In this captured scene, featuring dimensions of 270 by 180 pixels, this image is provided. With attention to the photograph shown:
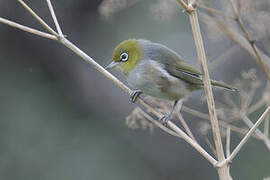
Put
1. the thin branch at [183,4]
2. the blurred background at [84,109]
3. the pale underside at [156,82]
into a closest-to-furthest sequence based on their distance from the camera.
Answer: the thin branch at [183,4], the pale underside at [156,82], the blurred background at [84,109]

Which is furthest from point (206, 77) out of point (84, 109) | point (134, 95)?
point (84, 109)

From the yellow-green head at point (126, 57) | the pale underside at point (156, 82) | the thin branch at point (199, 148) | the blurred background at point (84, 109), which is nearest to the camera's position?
the thin branch at point (199, 148)

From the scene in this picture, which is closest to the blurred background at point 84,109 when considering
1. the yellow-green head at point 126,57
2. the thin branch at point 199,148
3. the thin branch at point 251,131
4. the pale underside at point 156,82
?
the yellow-green head at point 126,57

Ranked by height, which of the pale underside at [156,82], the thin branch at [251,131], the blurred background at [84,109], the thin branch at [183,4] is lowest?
the thin branch at [251,131]

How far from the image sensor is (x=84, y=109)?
6.62m

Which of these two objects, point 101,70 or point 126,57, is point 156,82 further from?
point 101,70

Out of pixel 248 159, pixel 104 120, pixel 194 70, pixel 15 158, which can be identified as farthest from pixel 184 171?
pixel 194 70

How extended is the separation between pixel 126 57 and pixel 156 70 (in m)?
0.31

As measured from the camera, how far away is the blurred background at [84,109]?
19.6 feet

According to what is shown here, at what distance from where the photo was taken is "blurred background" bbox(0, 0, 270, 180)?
5.98 metres

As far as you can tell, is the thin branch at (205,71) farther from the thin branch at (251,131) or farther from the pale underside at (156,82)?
the pale underside at (156,82)

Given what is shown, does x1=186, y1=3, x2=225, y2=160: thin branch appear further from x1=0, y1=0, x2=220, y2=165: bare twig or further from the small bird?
the small bird

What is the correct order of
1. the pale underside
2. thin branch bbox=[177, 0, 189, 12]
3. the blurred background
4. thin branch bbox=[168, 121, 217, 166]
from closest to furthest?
1. thin branch bbox=[177, 0, 189, 12]
2. thin branch bbox=[168, 121, 217, 166]
3. the pale underside
4. the blurred background

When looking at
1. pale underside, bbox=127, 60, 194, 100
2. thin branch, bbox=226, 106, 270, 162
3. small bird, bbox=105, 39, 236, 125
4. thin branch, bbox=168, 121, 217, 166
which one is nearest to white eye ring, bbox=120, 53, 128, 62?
small bird, bbox=105, 39, 236, 125
